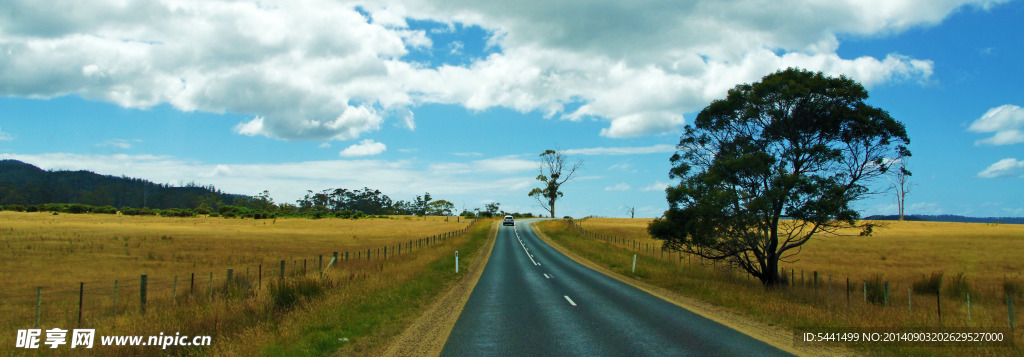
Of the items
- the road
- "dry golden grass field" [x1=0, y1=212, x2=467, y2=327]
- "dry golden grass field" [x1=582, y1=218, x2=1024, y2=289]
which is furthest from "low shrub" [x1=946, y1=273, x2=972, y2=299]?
"dry golden grass field" [x1=0, y1=212, x2=467, y2=327]

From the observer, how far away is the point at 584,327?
36.9 feet

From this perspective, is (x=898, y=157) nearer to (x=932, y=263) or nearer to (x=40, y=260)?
(x=932, y=263)

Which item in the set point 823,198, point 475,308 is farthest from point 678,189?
point 475,308

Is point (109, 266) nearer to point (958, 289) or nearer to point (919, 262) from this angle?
point (958, 289)

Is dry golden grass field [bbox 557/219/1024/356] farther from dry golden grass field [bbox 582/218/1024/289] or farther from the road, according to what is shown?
the road

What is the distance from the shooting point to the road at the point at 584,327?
9133 millimetres

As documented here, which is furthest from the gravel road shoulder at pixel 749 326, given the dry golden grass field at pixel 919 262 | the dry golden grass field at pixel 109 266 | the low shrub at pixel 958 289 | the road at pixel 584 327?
the dry golden grass field at pixel 109 266

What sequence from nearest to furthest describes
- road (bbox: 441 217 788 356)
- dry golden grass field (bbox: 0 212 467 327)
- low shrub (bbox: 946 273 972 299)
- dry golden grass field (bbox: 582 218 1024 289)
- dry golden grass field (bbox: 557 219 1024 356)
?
road (bbox: 441 217 788 356)
dry golden grass field (bbox: 557 219 1024 356)
dry golden grass field (bbox: 0 212 467 327)
low shrub (bbox: 946 273 972 299)
dry golden grass field (bbox: 582 218 1024 289)

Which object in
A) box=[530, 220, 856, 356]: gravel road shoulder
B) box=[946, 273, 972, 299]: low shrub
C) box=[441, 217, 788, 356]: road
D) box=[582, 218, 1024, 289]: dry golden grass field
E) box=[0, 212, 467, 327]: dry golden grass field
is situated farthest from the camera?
box=[582, 218, 1024, 289]: dry golden grass field

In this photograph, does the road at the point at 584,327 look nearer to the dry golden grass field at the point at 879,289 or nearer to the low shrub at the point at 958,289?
the dry golden grass field at the point at 879,289

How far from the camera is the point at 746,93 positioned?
83.4ft

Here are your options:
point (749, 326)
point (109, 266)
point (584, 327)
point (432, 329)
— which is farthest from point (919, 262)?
point (109, 266)

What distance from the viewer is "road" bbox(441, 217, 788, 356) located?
913cm

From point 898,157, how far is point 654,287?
12.3 meters
